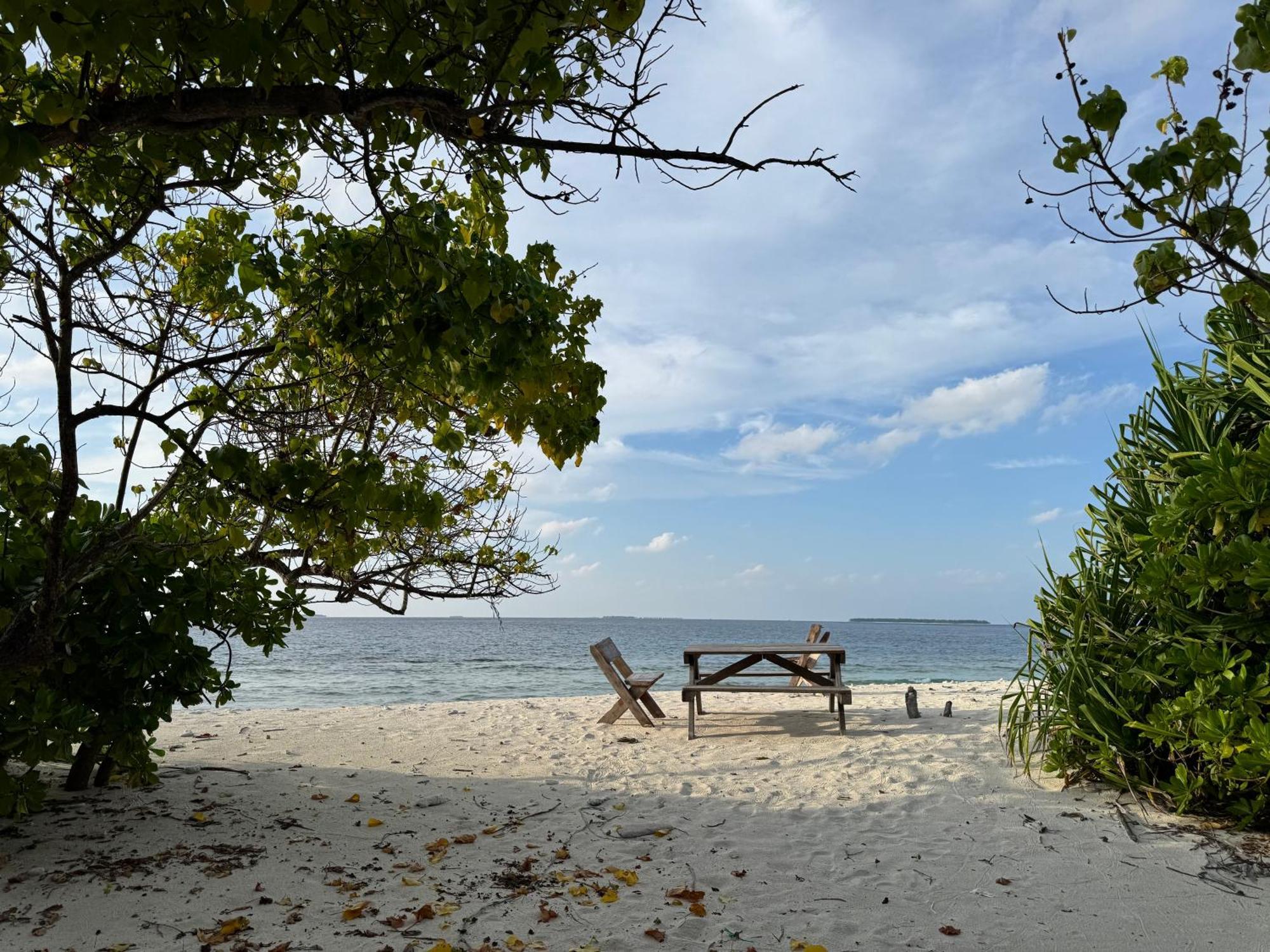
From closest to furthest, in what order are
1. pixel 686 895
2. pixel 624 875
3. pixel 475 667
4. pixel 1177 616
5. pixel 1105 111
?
pixel 1105 111 → pixel 686 895 → pixel 624 875 → pixel 1177 616 → pixel 475 667

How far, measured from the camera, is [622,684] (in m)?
8.69

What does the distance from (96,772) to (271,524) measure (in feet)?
8.43

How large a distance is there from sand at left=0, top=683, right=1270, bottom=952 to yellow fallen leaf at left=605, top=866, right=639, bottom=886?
0.6 inches

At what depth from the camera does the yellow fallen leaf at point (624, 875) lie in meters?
4.19

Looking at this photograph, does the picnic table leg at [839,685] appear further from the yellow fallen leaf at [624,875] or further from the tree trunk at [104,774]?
the tree trunk at [104,774]

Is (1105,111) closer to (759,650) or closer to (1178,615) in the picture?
(1178,615)

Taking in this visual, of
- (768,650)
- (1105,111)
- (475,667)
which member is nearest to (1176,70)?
(1105,111)

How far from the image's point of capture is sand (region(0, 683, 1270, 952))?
3641 mm

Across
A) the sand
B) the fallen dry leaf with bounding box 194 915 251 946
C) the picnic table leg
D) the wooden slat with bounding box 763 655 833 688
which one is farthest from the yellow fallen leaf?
the wooden slat with bounding box 763 655 833 688

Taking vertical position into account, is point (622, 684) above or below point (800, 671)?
below

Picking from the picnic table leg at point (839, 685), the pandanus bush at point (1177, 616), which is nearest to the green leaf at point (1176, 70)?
the pandanus bush at point (1177, 616)

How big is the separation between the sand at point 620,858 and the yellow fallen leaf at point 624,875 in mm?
16

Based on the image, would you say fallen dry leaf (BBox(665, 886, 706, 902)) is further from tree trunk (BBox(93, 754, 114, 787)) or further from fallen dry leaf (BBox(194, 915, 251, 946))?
tree trunk (BBox(93, 754, 114, 787))

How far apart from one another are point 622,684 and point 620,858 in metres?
4.11
